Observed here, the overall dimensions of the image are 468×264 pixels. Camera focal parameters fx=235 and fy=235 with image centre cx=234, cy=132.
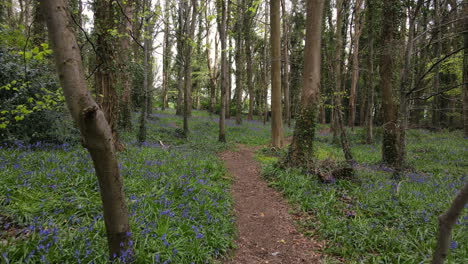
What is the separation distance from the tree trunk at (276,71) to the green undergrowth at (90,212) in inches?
226

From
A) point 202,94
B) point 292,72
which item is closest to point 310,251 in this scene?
point 292,72

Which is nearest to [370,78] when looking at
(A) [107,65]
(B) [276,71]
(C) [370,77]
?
(C) [370,77]

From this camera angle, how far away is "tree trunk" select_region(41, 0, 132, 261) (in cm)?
166

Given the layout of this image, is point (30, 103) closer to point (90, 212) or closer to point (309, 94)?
point (90, 212)

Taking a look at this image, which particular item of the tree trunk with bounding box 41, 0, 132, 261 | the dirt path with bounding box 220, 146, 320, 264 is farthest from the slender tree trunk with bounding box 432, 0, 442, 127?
the tree trunk with bounding box 41, 0, 132, 261

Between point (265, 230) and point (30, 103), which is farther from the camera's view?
point (30, 103)

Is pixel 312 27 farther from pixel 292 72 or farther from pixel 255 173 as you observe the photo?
pixel 292 72

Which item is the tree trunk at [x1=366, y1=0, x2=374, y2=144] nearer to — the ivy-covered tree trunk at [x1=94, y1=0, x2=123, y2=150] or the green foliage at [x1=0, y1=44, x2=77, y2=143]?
the ivy-covered tree trunk at [x1=94, y1=0, x2=123, y2=150]

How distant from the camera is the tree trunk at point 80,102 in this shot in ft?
5.45

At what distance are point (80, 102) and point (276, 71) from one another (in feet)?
31.0

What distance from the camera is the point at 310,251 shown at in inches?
152

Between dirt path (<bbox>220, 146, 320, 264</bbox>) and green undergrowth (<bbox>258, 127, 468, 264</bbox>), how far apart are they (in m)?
0.28

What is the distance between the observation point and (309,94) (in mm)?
7270

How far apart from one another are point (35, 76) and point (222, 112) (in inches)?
299
